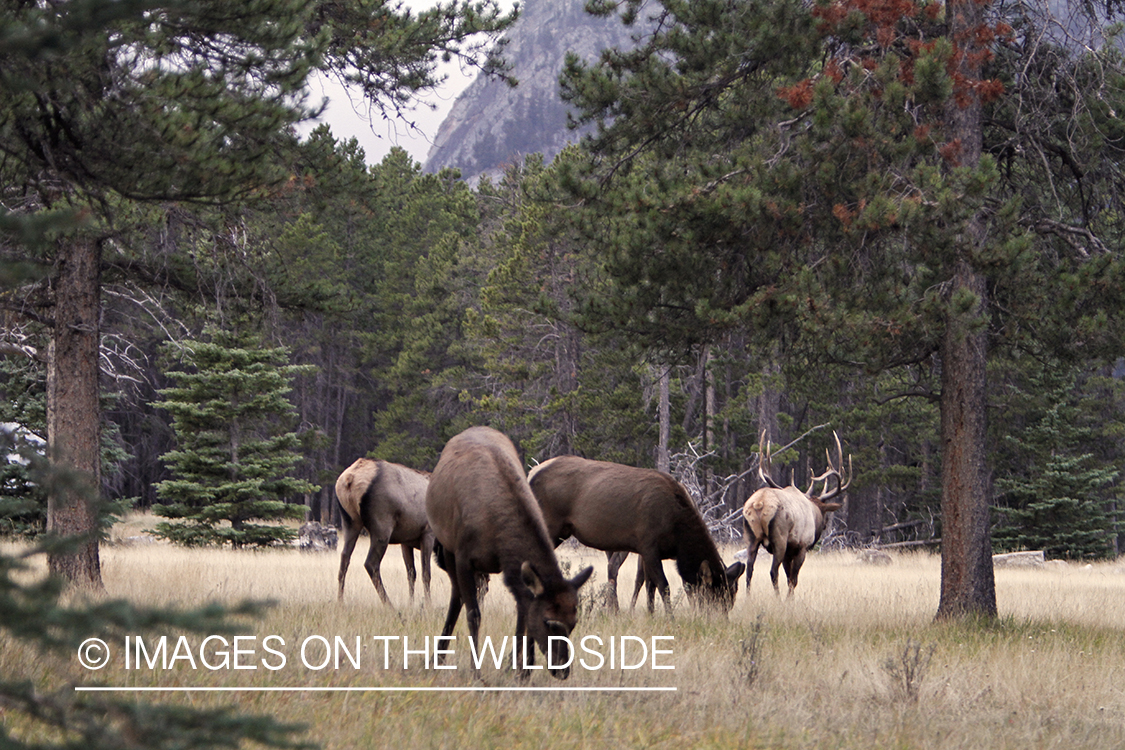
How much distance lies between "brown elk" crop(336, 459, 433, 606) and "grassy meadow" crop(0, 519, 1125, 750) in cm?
88

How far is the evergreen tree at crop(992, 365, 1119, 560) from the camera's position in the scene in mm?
29188

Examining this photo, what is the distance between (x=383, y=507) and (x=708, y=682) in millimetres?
6000

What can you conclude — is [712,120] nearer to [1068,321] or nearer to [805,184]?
[805,184]

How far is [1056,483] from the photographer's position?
29406 millimetres

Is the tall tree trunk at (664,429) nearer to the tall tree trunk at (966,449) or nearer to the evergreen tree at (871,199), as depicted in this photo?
the evergreen tree at (871,199)

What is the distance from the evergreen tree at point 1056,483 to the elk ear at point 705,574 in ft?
72.9

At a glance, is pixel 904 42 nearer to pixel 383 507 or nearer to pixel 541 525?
pixel 541 525

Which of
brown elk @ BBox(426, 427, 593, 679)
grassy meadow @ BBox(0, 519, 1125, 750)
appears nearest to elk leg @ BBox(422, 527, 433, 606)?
grassy meadow @ BBox(0, 519, 1125, 750)

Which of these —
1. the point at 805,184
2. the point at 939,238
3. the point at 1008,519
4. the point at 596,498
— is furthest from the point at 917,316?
the point at 1008,519

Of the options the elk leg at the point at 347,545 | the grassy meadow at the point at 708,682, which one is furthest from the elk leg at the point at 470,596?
the elk leg at the point at 347,545

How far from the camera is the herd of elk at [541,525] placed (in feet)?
20.1

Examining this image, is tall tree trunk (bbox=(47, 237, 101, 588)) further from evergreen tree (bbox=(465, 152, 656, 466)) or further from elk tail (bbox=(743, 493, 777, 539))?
evergreen tree (bbox=(465, 152, 656, 466))

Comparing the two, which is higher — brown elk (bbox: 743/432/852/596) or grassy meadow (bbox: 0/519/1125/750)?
brown elk (bbox: 743/432/852/596)

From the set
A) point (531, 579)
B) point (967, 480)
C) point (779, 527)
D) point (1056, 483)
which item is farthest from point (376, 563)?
point (1056, 483)
